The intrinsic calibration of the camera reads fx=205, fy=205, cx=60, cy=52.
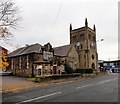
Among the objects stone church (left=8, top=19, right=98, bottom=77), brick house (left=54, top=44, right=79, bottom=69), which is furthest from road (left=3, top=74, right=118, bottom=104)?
brick house (left=54, top=44, right=79, bottom=69)

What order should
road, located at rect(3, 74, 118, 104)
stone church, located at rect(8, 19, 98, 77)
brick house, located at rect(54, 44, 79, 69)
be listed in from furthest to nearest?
1. brick house, located at rect(54, 44, 79, 69)
2. stone church, located at rect(8, 19, 98, 77)
3. road, located at rect(3, 74, 118, 104)

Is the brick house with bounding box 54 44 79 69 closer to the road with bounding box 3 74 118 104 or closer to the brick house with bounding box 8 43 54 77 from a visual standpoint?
the brick house with bounding box 8 43 54 77

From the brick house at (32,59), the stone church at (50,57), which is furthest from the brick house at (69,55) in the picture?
the brick house at (32,59)

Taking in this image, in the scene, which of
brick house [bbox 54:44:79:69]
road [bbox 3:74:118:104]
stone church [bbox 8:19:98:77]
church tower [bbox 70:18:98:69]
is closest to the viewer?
road [bbox 3:74:118:104]

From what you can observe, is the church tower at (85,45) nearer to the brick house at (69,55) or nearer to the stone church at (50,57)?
the stone church at (50,57)

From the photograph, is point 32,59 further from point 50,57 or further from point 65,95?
point 65,95

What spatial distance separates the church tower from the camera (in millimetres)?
68613

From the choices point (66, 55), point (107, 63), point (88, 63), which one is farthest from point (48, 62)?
point (107, 63)

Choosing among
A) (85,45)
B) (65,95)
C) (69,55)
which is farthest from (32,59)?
(85,45)

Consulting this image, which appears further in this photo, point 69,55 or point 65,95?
point 69,55

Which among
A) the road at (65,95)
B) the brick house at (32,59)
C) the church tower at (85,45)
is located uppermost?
the church tower at (85,45)

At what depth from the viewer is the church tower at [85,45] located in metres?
68.6

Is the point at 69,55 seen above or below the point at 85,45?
below

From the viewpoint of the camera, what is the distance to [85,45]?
6931 cm
